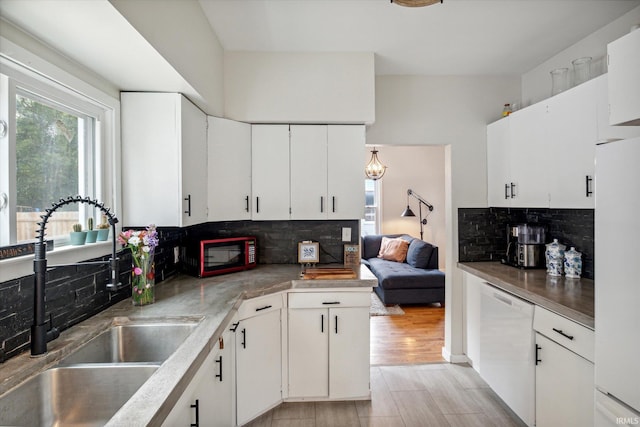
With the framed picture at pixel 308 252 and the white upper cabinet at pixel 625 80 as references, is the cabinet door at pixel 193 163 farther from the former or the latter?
the white upper cabinet at pixel 625 80

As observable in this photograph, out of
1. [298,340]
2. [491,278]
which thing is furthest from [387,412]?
[491,278]

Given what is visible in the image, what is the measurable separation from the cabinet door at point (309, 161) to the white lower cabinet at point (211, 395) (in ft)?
4.21

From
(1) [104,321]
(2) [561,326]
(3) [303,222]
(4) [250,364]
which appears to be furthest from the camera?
(3) [303,222]

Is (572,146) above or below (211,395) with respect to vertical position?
above

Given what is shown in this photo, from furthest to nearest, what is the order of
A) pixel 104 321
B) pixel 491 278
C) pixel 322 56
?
1. pixel 322 56
2. pixel 491 278
3. pixel 104 321

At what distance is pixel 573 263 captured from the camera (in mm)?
2443

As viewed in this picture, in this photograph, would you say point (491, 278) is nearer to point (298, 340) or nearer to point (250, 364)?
point (298, 340)

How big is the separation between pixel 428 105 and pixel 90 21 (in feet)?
8.73

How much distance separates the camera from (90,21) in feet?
4.25

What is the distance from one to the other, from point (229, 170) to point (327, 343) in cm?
150

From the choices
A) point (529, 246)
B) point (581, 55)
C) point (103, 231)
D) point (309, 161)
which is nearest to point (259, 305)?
point (103, 231)

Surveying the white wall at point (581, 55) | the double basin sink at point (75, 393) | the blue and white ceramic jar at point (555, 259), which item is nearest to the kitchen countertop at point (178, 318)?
the double basin sink at point (75, 393)

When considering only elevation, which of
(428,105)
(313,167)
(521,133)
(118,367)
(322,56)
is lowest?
(118,367)

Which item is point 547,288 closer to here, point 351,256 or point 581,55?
point 351,256
